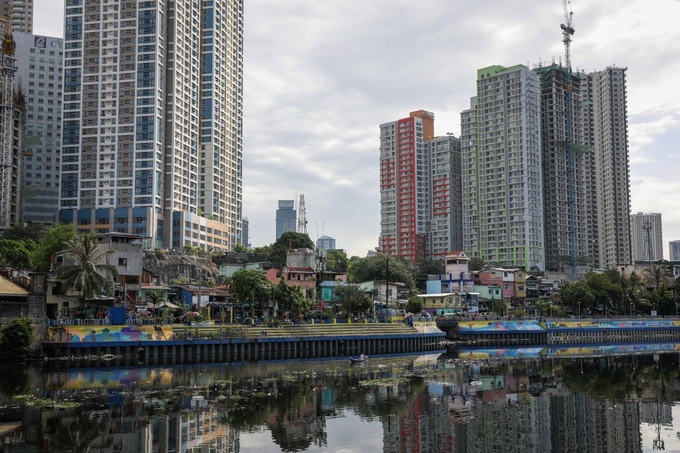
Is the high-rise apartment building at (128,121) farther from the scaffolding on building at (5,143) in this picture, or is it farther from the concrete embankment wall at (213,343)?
the concrete embankment wall at (213,343)

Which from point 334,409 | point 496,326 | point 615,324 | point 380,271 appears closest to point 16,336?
point 334,409

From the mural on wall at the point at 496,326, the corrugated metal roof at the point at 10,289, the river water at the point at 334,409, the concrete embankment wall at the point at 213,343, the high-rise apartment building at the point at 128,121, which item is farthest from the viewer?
the high-rise apartment building at the point at 128,121

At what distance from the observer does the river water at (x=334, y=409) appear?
4181 centimetres

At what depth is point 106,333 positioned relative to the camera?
8044 cm

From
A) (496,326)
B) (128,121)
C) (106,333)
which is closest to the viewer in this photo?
(106,333)

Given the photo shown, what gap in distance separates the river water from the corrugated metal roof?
9.64m

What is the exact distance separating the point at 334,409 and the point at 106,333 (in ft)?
125

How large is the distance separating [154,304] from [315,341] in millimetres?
23786

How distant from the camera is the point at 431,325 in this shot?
116 meters

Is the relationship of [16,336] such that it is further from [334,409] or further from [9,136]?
[9,136]

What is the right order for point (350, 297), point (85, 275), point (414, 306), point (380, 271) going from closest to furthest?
1. point (85, 275)
2. point (350, 297)
3. point (414, 306)
4. point (380, 271)

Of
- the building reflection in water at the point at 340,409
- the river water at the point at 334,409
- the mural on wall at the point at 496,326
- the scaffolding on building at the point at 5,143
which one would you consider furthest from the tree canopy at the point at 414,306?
the scaffolding on building at the point at 5,143

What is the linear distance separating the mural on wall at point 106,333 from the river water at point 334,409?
4.90 meters

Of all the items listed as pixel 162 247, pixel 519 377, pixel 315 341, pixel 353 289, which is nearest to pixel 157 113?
pixel 162 247
